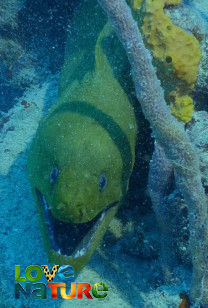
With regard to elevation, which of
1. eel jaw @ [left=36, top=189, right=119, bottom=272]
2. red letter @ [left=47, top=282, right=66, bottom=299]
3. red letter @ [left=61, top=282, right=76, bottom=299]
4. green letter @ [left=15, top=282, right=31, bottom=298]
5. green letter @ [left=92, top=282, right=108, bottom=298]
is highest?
eel jaw @ [left=36, top=189, right=119, bottom=272]

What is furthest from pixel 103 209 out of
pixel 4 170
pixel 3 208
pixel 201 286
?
pixel 4 170

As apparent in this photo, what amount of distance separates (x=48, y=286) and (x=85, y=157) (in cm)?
146

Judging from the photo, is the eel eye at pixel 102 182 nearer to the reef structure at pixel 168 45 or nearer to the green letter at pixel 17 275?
the reef structure at pixel 168 45

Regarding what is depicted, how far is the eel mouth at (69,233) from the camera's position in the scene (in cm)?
255

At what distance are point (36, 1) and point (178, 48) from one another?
310 cm

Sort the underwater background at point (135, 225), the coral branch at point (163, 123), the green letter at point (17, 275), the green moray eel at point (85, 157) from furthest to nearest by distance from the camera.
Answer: the green letter at point (17, 275) < the underwater background at point (135, 225) < the green moray eel at point (85, 157) < the coral branch at point (163, 123)

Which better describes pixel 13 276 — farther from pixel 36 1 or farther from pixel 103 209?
pixel 36 1

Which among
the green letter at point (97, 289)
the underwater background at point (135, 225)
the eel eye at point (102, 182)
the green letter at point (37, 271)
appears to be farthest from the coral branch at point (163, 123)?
the green letter at point (37, 271)

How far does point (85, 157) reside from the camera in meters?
2.59

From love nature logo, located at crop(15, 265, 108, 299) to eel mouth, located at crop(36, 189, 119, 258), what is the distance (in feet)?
1.54

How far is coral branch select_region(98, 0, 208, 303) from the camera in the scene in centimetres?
222

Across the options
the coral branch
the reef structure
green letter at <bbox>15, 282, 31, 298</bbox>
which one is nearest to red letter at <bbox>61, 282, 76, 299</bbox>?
green letter at <bbox>15, 282, 31, 298</bbox>

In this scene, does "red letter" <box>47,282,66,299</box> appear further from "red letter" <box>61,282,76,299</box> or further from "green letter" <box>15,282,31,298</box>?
"green letter" <box>15,282,31,298</box>

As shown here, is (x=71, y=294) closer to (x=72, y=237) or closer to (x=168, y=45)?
(x=72, y=237)
